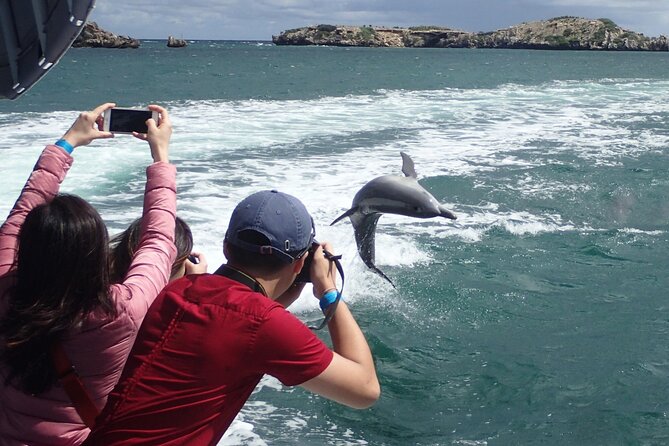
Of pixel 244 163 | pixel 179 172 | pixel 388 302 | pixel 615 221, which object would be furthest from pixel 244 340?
pixel 244 163

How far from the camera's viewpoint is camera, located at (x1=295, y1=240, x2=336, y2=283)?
238 cm

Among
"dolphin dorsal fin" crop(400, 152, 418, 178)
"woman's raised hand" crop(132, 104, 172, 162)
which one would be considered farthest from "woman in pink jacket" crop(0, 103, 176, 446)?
"dolphin dorsal fin" crop(400, 152, 418, 178)

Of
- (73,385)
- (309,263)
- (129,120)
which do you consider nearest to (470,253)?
(129,120)

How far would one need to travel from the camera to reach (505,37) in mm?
149375

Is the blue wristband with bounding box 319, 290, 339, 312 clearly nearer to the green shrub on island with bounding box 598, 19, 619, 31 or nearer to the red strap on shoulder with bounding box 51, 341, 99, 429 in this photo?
the red strap on shoulder with bounding box 51, 341, 99, 429

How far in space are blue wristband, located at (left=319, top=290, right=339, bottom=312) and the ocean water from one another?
293 cm

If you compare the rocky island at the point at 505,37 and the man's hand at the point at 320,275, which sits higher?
the man's hand at the point at 320,275

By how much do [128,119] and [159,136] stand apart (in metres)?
0.14

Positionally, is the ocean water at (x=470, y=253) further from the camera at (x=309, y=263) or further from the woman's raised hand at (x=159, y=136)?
the camera at (x=309, y=263)

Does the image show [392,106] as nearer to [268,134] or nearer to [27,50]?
[268,134]

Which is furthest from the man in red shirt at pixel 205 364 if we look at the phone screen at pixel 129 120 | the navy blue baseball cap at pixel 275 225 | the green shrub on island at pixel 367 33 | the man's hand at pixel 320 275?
the green shrub on island at pixel 367 33

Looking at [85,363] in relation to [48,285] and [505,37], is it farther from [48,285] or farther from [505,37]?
[505,37]

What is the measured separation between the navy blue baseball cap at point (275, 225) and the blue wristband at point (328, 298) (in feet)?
0.49

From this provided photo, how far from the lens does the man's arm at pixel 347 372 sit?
216cm
